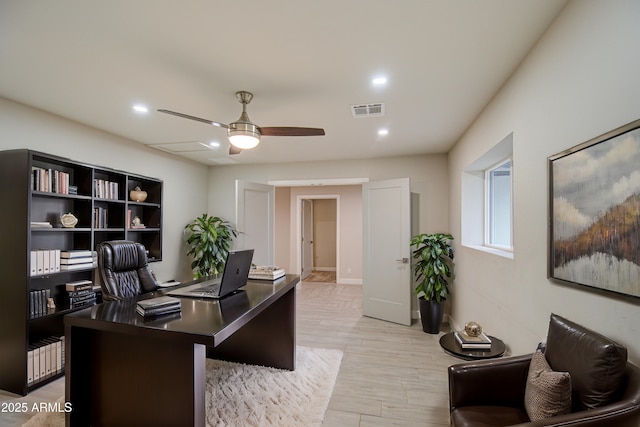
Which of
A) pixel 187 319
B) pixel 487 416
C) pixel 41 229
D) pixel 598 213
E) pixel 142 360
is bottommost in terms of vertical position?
pixel 487 416

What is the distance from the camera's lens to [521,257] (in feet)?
7.04

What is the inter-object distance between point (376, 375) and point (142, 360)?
6.64 ft

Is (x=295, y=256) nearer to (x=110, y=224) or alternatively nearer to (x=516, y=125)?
(x=110, y=224)

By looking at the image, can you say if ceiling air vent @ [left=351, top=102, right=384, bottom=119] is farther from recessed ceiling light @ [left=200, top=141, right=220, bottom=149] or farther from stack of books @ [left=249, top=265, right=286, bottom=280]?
recessed ceiling light @ [left=200, top=141, right=220, bottom=149]

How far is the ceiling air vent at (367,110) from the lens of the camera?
287 cm

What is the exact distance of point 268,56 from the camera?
2.05 meters

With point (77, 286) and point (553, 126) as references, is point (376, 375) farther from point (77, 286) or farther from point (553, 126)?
point (77, 286)

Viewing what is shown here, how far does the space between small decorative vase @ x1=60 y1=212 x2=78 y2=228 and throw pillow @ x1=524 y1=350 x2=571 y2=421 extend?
392 centimetres

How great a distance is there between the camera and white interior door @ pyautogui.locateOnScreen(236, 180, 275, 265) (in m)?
4.70

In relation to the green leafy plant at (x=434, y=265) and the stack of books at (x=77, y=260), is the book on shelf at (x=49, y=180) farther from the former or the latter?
the green leafy plant at (x=434, y=265)

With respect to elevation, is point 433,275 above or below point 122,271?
below

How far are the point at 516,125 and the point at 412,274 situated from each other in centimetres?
293

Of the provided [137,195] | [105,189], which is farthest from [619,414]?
[137,195]

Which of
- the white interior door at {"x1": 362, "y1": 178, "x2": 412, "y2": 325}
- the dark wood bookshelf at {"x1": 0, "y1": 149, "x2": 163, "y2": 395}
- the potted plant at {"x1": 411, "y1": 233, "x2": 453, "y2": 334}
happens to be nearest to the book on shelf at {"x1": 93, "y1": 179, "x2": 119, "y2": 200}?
the dark wood bookshelf at {"x1": 0, "y1": 149, "x2": 163, "y2": 395}
